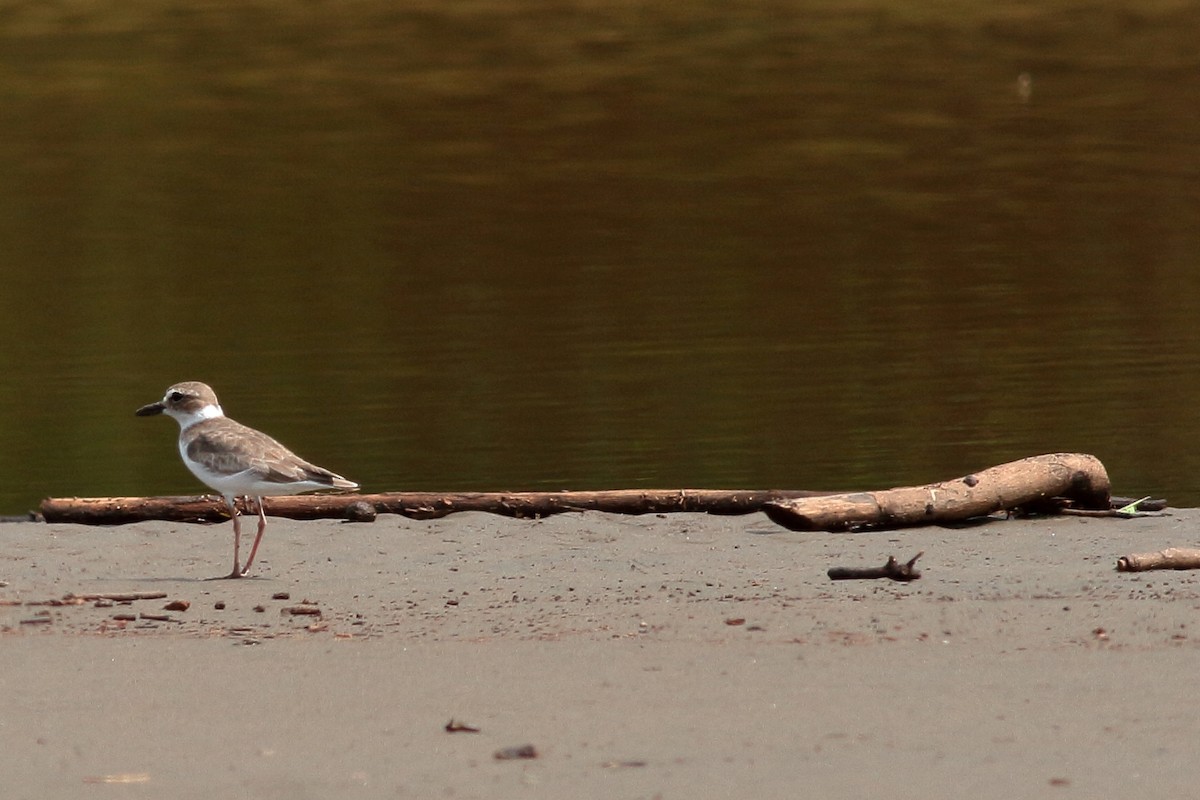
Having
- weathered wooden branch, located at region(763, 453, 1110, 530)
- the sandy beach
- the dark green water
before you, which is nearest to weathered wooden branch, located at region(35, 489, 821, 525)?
the sandy beach

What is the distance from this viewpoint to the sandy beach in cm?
625

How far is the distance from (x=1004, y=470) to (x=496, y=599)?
291 cm

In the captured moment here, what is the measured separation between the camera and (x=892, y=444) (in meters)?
13.8

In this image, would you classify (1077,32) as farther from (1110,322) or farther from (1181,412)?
(1181,412)

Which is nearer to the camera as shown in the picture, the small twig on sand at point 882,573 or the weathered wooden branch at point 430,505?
the small twig on sand at point 882,573

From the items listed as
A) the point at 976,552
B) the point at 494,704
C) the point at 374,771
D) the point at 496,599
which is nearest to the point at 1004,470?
the point at 976,552

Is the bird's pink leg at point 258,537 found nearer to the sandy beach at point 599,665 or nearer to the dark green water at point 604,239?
the sandy beach at point 599,665

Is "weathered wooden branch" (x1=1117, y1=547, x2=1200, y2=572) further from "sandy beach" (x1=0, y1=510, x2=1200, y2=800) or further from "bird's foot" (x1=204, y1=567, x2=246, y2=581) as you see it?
"bird's foot" (x1=204, y1=567, x2=246, y2=581)

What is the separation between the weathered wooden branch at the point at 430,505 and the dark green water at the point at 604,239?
201 cm

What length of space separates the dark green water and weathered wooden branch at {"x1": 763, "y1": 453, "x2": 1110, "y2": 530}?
6.11ft

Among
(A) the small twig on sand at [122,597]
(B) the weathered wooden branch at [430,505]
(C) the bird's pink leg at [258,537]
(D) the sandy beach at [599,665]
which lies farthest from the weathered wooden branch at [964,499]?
(A) the small twig on sand at [122,597]

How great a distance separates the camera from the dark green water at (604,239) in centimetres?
1436

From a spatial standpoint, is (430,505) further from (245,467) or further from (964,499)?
(964,499)

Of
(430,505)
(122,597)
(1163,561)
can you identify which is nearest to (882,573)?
(1163,561)
